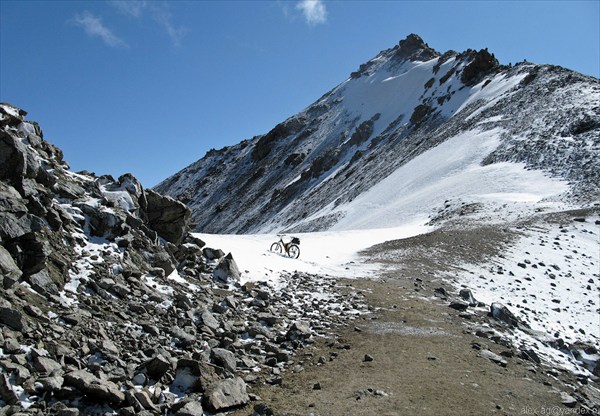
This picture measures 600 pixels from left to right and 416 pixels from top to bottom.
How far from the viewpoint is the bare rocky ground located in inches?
298

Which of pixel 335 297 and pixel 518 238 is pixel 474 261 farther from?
pixel 335 297

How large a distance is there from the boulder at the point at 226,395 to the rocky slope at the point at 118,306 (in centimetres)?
2

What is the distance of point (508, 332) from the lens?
40.8ft

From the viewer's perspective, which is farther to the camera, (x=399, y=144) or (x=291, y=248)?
(x=399, y=144)

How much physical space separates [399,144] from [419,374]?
7394 centimetres

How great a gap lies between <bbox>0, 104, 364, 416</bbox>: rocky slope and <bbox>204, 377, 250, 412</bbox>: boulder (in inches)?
0.7

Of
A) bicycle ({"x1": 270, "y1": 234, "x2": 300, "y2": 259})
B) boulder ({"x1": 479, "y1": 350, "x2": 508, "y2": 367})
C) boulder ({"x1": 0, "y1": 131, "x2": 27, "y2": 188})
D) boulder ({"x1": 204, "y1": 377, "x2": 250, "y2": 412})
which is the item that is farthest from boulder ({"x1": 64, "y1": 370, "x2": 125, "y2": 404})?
bicycle ({"x1": 270, "y1": 234, "x2": 300, "y2": 259})

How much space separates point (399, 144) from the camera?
7956 cm

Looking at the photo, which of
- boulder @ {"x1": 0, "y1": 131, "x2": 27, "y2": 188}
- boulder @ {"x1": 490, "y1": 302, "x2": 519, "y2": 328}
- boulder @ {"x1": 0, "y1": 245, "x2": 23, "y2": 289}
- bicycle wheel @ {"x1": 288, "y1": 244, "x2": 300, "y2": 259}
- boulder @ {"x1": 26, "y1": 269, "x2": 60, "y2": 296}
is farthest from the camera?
bicycle wheel @ {"x1": 288, "y1": 244, "x2": 300, "y2": 259}

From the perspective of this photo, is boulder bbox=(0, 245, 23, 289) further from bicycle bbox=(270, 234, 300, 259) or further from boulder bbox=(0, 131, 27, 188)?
bicycle bbox=(270, 234, 300, 259)

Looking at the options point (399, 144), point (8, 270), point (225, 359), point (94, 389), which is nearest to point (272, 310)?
point (225, 359)

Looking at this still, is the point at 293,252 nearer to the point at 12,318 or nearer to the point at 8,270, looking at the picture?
the point at 8,270

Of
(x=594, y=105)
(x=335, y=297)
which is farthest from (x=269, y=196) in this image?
(x=335, y=297)

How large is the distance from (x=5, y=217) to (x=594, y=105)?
5559cm
